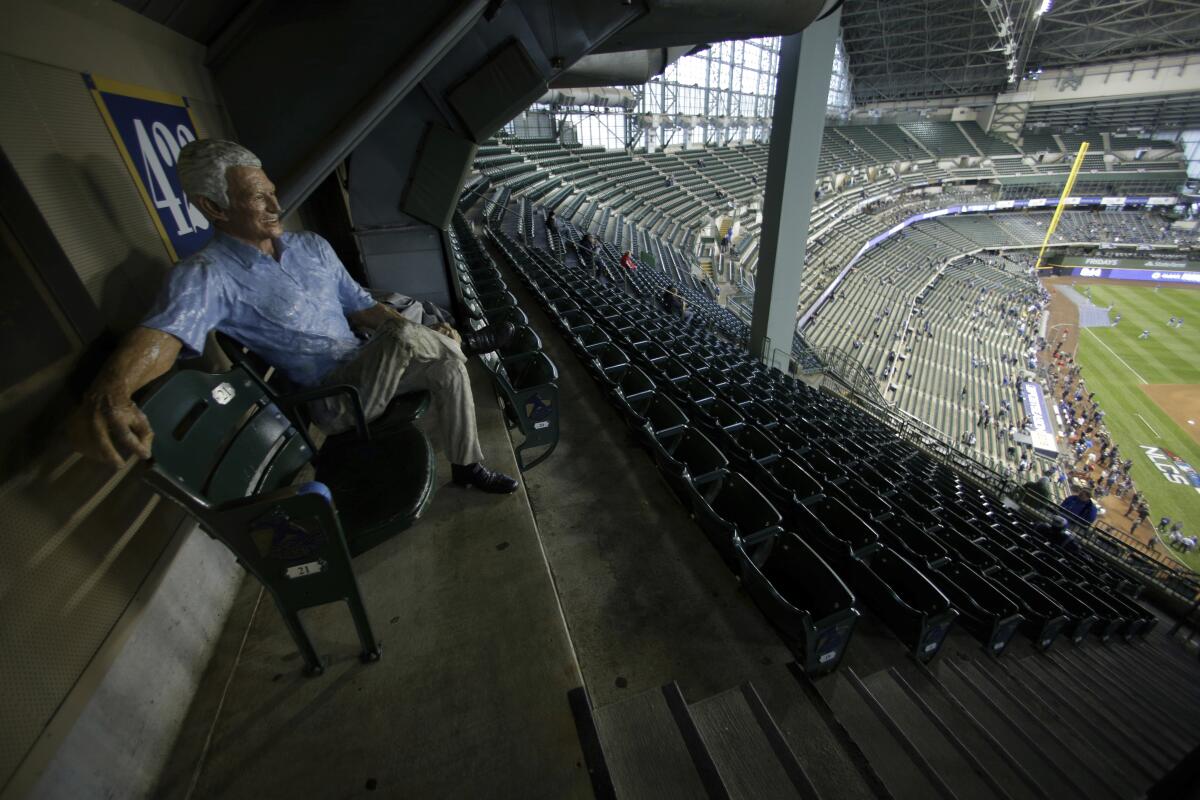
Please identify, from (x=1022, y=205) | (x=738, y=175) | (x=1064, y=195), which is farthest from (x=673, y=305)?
(x=1022, y=205)

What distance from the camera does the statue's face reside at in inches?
66.0

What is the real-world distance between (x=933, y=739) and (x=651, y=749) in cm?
142

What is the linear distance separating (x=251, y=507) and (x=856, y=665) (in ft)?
9.07

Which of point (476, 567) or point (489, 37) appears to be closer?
point (476, 567)

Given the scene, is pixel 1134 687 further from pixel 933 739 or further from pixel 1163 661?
pixel 933 739

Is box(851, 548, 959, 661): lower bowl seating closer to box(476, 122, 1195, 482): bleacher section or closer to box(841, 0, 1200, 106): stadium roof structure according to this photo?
box(476, 122, 1195, 482): bleacher section

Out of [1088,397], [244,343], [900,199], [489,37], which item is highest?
[489,37]

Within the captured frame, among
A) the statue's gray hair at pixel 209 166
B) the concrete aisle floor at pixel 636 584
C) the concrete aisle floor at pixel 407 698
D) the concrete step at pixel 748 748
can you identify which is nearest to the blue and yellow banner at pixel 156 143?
the statue's gray hair at pixel 209 166

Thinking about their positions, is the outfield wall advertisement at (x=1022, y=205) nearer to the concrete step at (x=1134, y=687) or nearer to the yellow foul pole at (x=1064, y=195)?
the yellow foul pole at (x=1064, y=195)

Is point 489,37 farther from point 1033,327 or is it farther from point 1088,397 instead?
point 1033,327

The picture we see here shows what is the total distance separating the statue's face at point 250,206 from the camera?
168cm

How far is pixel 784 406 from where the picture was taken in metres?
5.84

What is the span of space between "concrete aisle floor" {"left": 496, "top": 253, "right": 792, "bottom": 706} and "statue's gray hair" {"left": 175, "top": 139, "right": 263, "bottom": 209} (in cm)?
203

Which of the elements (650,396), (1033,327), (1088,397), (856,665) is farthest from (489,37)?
(1033,327)
